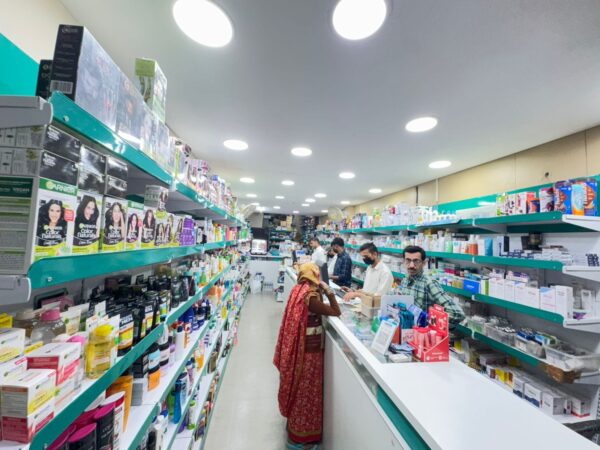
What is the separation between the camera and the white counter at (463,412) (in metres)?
0.90

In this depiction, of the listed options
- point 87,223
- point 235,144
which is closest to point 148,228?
point 87,223

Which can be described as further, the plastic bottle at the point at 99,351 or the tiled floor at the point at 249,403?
the tiled floor at the point at 249,403

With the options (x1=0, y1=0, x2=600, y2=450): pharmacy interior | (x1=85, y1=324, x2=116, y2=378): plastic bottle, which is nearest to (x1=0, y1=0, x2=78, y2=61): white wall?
(x1=0, y1=0, x2=600, y2=450): pharmacy interior

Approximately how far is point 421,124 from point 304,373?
267 centimetres

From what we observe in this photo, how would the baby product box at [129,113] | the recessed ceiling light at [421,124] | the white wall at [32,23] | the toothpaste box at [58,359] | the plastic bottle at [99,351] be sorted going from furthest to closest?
the recessed ceiling light at [421,124] < the white wall at [32,23] < the baby product box at [129,113] < the plastic bottle at [99,351] < the toothpaste box at [58,359]

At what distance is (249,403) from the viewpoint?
3045mm

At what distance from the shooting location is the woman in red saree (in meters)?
2.26

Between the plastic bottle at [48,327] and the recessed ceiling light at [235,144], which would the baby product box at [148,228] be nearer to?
the plastic bottle at [48,327]

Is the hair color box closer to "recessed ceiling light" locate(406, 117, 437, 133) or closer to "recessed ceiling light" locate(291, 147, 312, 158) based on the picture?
"recessed ceiling light" locate(406, 117, 437, 133)

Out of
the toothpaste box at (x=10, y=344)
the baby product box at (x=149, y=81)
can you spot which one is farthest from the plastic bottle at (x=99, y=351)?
the baby product box at (x=149, y=81)

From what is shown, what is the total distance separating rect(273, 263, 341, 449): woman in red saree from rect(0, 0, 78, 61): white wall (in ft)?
7.42

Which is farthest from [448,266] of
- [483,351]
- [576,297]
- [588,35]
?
[588,35]

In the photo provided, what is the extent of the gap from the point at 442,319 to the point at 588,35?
70.3 inches

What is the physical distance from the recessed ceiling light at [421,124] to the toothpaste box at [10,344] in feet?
9.55
